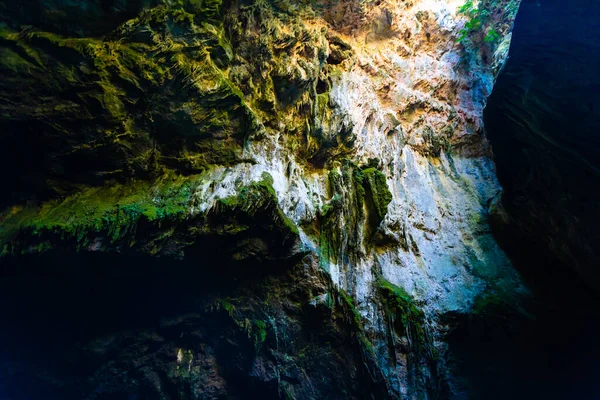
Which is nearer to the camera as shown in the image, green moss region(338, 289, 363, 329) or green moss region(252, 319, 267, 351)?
green moss region(338, 289, 363, 329)

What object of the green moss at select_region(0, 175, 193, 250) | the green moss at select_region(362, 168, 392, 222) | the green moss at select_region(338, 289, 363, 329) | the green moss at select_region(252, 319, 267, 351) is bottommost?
the green moss at select_region(252, 319, 267, 351)

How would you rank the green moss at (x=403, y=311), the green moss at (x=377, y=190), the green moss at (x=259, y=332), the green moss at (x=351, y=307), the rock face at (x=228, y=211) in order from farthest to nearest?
the green moss at (x=377, y=190), the green moss at (x=259, y=332), the green moss at (x=351, y=307), the green moss at (x=403, y=311), the rock face at (x=228, y=211)

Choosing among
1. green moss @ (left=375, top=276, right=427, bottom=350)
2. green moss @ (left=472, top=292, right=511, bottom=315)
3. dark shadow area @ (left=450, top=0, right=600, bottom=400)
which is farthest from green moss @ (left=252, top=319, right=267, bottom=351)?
green moss @ (left=472, top=292, right=511, bottom=315)

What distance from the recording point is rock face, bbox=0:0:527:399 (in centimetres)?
520

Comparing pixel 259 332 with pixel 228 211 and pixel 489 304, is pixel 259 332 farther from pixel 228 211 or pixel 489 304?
pixel 489 304

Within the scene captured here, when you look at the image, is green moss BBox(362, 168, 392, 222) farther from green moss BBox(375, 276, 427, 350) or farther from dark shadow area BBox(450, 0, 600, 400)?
dark shadow area BBox(450, 0, 600, 400)

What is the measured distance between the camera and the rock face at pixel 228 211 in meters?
5.20

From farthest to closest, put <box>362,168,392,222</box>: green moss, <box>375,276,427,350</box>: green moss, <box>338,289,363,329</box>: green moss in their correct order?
<box>362,168,392,222</box>: green moss < <box>338,289,363,329</box>: green moss < <box>375,276,427,350</box>: green moss

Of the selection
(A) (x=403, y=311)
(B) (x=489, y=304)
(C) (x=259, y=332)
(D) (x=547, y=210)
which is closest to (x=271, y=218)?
(C) (x=259, y=332)

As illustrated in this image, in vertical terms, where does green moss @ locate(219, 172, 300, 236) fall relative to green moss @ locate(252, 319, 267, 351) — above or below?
above

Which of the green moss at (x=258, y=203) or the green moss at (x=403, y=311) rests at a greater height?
the green moss at (x=258, y=203)

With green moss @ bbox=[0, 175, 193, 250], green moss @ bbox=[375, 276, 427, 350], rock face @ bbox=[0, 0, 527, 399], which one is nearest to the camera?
green moss @ bbox=[0, 175, 193, 250]

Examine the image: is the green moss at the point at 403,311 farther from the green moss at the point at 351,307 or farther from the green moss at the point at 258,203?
the green moss at the point at 258,203

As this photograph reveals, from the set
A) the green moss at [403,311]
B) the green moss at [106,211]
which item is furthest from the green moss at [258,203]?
the green moss at [403,311]
